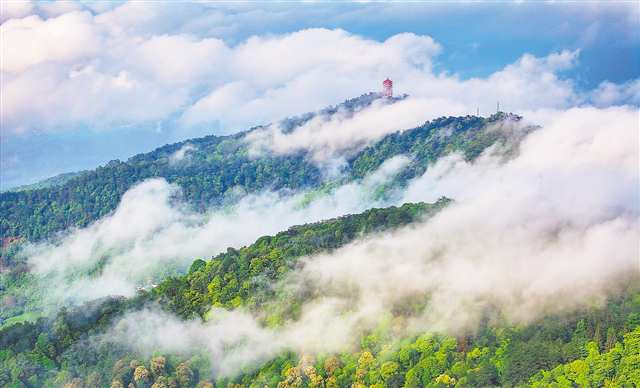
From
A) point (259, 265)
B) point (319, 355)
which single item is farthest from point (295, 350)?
point (259, 265)

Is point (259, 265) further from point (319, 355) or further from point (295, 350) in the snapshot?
point (319, 355)

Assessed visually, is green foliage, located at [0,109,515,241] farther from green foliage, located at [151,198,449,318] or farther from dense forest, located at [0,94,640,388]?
green foliage, located at [151,198,449,318]

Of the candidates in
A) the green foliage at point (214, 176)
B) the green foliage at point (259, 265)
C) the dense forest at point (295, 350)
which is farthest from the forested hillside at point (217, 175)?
the green foliage at point (259, 265)

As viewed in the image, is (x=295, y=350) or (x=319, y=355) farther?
(x=295, y=350)

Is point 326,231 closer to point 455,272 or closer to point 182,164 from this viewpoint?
point 455,272

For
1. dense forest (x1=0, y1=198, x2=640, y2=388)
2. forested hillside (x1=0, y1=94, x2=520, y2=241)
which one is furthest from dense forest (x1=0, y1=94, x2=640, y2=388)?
forested hillside (x1=0, y1=94, x2=520, y2=241)

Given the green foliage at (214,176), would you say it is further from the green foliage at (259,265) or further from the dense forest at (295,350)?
the green foliage at (259,265)

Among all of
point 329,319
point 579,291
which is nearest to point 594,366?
point 579,291
